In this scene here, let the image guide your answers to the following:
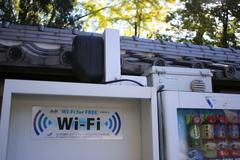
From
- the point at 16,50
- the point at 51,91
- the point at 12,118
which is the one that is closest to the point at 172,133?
the point at 51,91

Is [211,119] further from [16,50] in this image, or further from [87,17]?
[87,17]

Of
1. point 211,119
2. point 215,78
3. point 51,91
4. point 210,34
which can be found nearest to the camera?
point 51,91

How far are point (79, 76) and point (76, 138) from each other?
1.40ft

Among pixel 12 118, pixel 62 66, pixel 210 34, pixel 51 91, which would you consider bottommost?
pixel 12 118

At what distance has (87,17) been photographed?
1051cm

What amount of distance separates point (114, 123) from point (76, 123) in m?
0.26

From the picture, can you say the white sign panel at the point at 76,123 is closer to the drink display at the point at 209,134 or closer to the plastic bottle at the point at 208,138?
the drink display at the point at 209,134

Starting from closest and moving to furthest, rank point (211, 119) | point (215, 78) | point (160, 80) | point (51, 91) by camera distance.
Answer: point (51, 91) → point (211, 119) → point (160, 80) → point (215, 78)

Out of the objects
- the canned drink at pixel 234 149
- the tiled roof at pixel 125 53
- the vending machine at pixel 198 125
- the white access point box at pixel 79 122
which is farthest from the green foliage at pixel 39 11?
the canned drink at pixel 234 149

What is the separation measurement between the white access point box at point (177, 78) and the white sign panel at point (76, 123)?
41 cm

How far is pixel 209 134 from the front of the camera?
1.88 m

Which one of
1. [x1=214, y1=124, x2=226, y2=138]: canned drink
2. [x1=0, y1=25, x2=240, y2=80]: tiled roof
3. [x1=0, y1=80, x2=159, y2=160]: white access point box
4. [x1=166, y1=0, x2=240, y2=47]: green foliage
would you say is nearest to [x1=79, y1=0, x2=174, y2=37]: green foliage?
[x1=166, y1=0, x2=240, y2=47]: green foliage

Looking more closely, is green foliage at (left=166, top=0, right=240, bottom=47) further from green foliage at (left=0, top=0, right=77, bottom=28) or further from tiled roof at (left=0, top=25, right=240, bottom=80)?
tiled roof at (left=0, top=25, right=240, bottom=80)

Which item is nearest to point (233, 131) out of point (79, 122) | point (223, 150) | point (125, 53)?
point (223, 150)
